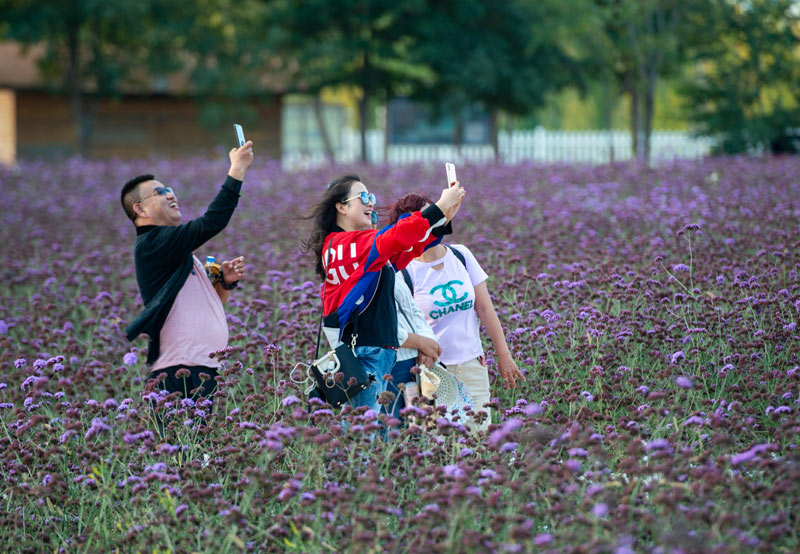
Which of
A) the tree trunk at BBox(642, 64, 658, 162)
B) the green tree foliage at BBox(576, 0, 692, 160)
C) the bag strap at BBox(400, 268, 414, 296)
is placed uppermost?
the green tree foliage at BBox(576, 0, 692, 160)

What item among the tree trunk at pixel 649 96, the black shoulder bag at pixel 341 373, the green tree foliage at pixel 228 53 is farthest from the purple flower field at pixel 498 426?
the green tree foliage at pixel 228 53

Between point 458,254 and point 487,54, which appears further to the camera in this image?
point 487,54

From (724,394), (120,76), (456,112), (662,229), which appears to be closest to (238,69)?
(120,76)

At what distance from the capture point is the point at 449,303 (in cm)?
503

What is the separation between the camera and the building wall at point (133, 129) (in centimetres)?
3319

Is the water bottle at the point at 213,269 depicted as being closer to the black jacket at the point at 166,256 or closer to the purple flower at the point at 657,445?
the black jacket at the point at 166,256

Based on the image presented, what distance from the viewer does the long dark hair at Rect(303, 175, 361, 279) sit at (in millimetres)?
4719

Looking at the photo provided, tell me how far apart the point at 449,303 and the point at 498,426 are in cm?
122

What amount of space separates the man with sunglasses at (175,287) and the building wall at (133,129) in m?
28.1

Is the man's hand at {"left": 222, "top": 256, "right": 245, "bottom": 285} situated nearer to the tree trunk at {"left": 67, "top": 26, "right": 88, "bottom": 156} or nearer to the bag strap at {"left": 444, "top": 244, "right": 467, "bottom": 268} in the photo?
the bag strap at {"left": 444, "top": 244, "right": 467, "bottom": 268}

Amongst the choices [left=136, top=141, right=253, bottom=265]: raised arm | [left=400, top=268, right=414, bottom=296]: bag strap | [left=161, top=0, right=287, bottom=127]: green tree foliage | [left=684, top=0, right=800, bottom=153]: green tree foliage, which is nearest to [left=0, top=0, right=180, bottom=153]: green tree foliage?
[left=161, top=0, right=287, bottom=127]: green tree foliage

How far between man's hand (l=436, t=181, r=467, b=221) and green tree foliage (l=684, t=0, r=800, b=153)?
19.2 meters

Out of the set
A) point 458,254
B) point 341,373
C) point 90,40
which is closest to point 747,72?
point 90,40

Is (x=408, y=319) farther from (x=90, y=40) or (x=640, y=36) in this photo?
(x=90, y=40)
